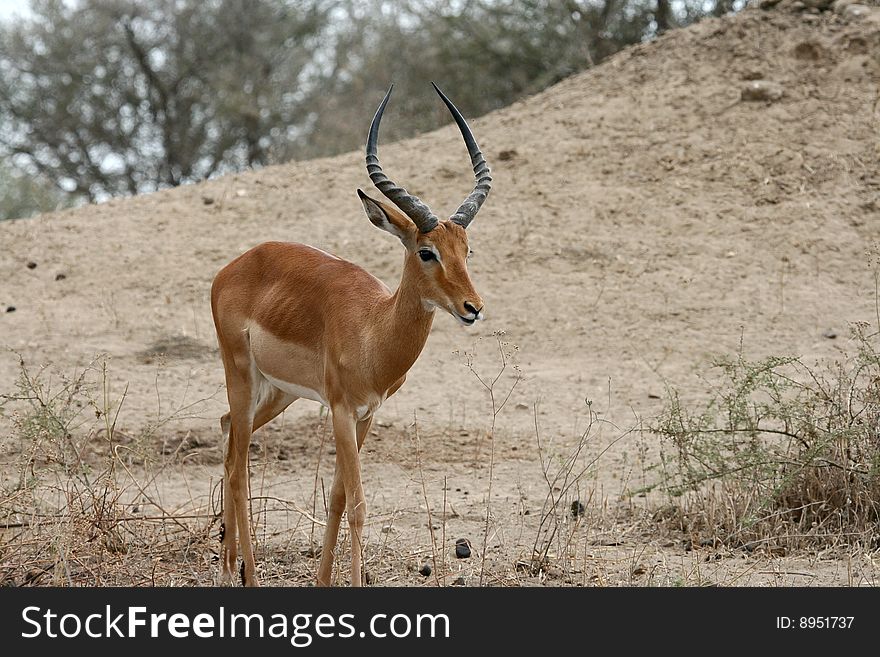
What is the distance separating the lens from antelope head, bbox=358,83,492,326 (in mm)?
5141

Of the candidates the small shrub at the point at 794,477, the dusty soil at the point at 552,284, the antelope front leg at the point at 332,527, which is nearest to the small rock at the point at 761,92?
the dusty soil at the point at 552,284

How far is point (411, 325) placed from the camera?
5352 mm

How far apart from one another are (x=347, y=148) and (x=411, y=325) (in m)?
17.8

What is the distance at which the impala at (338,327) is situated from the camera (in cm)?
527

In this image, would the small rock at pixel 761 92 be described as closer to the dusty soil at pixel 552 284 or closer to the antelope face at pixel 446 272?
the dusty soil at pixel 552 284

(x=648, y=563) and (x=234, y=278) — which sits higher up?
(x=234, y=278)

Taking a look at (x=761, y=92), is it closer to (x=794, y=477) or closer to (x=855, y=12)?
(x=855, y=12)

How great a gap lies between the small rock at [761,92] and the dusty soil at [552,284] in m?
0.10

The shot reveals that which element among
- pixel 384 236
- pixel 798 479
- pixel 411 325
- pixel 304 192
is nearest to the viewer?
pixel 411 325

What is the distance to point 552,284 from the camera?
Answer: 12078 millimetres

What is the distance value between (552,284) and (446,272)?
6.99 meters

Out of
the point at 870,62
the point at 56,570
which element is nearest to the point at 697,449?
the point at 56,570

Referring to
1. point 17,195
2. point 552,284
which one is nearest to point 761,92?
point 552,284
